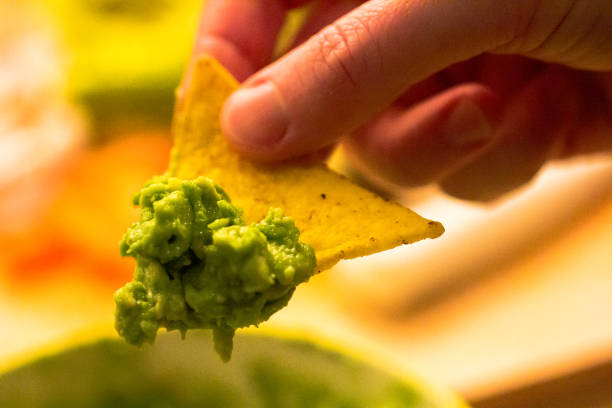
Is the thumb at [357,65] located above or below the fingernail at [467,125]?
below

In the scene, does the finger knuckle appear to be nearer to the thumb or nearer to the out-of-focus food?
the thumb

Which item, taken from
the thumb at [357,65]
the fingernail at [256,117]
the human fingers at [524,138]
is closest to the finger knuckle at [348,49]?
the thumb at [357,65]

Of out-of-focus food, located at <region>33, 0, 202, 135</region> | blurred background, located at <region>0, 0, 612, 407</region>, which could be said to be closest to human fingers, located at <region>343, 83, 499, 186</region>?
blurred background, located at <region>0, 0, 612, 407</region>

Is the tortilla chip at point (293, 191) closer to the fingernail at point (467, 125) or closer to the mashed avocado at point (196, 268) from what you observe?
the mashed avocado at point (196, 268)

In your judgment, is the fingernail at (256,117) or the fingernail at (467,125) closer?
the fingernail at (256,117)

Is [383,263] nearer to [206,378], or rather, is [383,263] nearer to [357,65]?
[206,378]

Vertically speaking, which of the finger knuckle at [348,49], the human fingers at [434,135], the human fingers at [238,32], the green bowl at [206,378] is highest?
the human fingers at [238,32]
